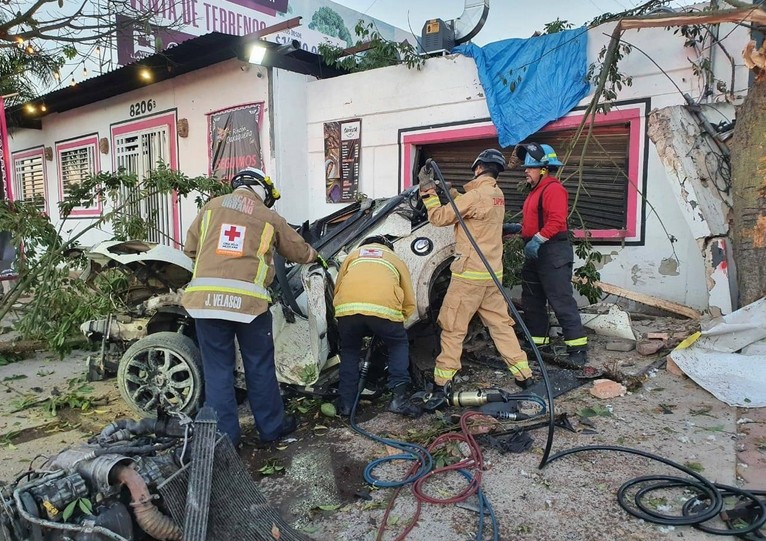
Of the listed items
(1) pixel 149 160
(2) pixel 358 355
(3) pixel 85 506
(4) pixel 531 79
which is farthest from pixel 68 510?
(1) pixel 149 160

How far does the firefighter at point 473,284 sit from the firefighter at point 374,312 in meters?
0.39

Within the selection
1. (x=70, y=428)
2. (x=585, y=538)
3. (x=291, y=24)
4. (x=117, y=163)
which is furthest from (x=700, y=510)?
(x=117, y=163)

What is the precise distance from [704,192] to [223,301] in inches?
165

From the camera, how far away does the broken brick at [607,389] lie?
4117 millimetres

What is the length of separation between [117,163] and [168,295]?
8.55 meters

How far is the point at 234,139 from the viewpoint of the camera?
883 centimetres

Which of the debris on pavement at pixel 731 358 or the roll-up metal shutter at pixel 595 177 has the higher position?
the roll-up metal shutter at pixel 595 177

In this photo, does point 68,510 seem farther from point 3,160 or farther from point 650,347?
point 3,160

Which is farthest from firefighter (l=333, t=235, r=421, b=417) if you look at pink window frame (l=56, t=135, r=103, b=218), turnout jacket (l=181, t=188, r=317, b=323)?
pink window frame (l=56, t=135, r=103, b=218)

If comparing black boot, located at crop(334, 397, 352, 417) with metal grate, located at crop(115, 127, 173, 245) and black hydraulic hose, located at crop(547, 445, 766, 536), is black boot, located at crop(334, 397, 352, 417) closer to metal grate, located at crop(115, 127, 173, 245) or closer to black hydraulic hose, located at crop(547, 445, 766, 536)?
black hydraulic hose, located at crop(547, 445, 766, 536)

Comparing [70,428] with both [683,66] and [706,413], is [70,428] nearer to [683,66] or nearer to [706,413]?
[706,413]

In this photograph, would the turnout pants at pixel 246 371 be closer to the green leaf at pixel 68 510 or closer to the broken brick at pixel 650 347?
the green leaf at pixel 68 510

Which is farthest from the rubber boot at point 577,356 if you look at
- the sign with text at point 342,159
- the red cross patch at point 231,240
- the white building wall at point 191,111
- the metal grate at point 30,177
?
the metal grate at point 30,177

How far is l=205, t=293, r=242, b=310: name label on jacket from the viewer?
3354 millimetres
